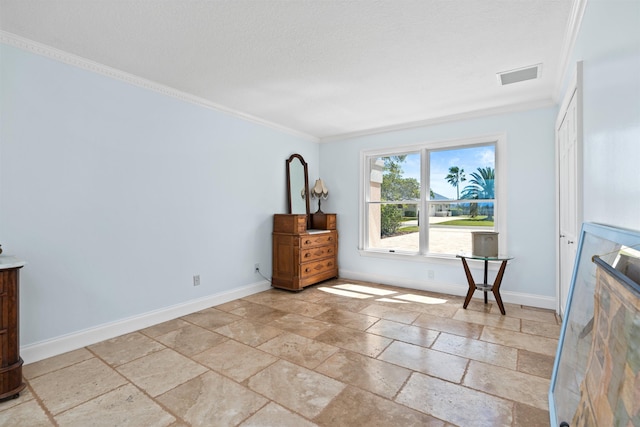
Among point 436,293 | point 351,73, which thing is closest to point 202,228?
point 351,73

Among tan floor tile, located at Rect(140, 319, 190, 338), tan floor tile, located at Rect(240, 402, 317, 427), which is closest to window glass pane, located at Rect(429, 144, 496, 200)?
tan floor tile, located at Rect(240, 402, 317, 427)

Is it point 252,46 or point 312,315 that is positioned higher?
point 252,46

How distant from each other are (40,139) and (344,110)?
313cm

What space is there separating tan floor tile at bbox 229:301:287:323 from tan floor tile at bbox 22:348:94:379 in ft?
4.61

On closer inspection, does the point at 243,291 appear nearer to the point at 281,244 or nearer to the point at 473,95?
the point at 281,244

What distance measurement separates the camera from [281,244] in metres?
4.59

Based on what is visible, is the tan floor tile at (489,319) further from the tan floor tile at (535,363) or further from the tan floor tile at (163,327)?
the tan floor tile at (163,327)

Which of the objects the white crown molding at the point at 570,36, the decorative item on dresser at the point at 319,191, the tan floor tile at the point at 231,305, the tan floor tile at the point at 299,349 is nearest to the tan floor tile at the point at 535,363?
the tan floor tile at the point at 299,349

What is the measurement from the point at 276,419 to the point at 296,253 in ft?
9.04

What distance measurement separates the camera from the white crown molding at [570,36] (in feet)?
6.33

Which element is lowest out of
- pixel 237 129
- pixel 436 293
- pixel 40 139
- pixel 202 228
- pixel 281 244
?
pixel 436 293

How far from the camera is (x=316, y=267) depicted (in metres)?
4.82

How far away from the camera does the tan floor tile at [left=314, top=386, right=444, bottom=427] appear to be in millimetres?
1725

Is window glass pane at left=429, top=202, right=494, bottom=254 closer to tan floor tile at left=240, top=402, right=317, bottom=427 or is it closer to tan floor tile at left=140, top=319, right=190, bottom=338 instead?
tan floor tile at left=240, top=402, right=317, bottom=427
